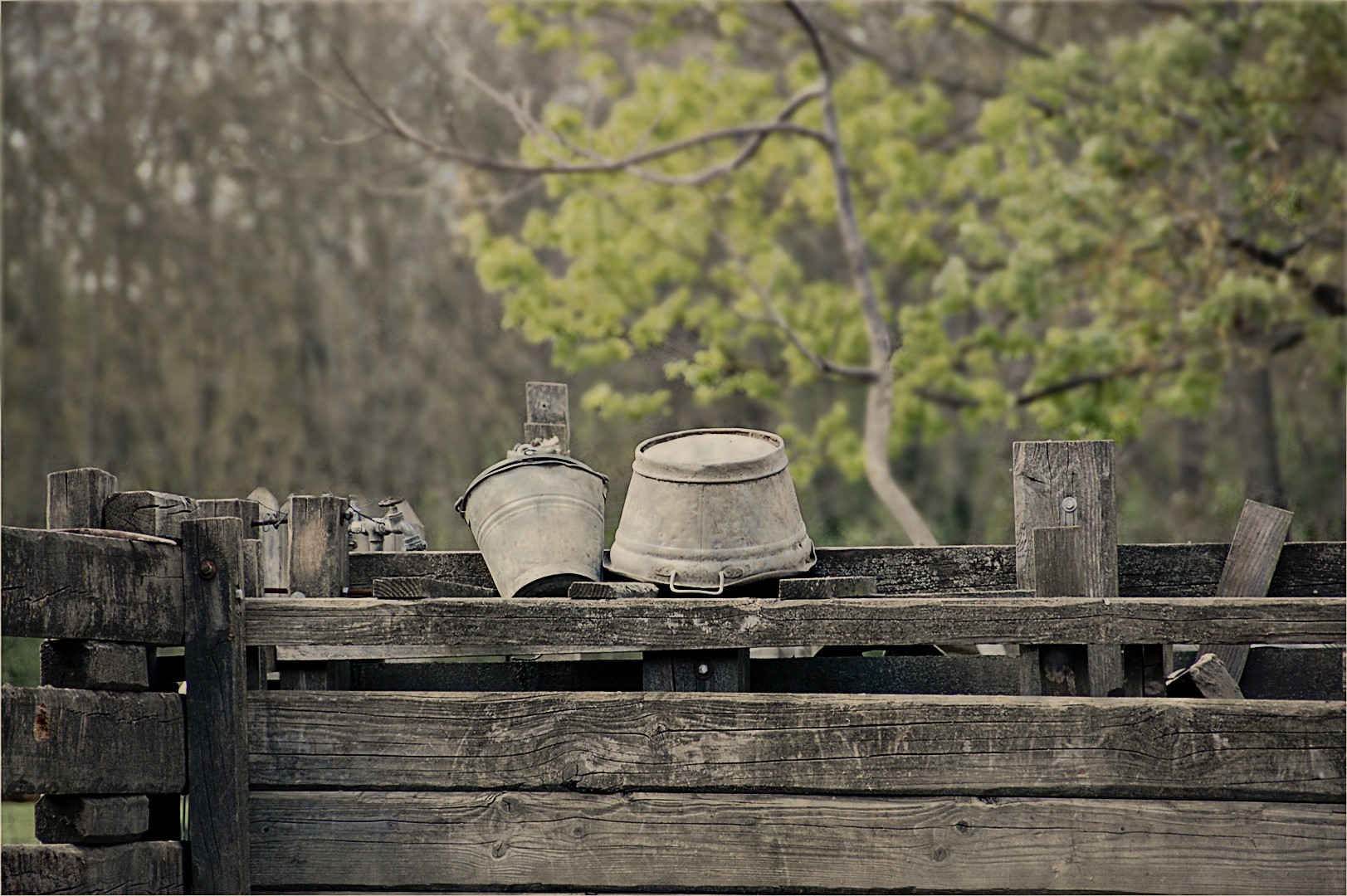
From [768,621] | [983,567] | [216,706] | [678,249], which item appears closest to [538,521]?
[768,621]

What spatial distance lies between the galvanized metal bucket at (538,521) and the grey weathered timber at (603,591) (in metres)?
0.34

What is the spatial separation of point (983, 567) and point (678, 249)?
10353 millimetres

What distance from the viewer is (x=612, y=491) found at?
14.3 metres

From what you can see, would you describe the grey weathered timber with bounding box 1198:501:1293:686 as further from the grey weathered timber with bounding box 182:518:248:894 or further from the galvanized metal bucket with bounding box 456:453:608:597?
the grey weathered timber with bounding box 182:518:248:894

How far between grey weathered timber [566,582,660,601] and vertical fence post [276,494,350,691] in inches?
34.1

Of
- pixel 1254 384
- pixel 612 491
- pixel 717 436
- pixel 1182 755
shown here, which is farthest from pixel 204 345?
pixel 1182 755

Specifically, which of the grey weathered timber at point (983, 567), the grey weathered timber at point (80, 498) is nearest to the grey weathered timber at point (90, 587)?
the grey weathered timber at point (80, 498)

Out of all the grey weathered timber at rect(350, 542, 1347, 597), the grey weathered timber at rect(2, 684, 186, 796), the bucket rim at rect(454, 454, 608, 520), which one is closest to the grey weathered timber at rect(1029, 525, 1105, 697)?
the grey weathered timber at rect(350, 542, 1347, 597)

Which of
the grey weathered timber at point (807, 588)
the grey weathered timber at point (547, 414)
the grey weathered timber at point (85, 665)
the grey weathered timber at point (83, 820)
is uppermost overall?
the grey weathered timber at point (547, 414)

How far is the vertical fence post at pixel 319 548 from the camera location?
407 cm

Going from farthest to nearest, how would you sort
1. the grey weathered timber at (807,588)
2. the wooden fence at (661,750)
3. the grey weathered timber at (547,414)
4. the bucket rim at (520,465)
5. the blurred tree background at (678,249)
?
the blurred tree background at (678,249), the grey weathered timber at (547,414), the bucket rim at (520,465), the grey weathered timber at (807,588), the wooden fence at (661,750)

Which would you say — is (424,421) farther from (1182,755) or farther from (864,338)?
(1182,755)

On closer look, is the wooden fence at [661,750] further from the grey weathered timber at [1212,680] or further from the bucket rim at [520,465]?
the bucket rim at [520,465]

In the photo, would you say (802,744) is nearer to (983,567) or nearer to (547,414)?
(983,567)
